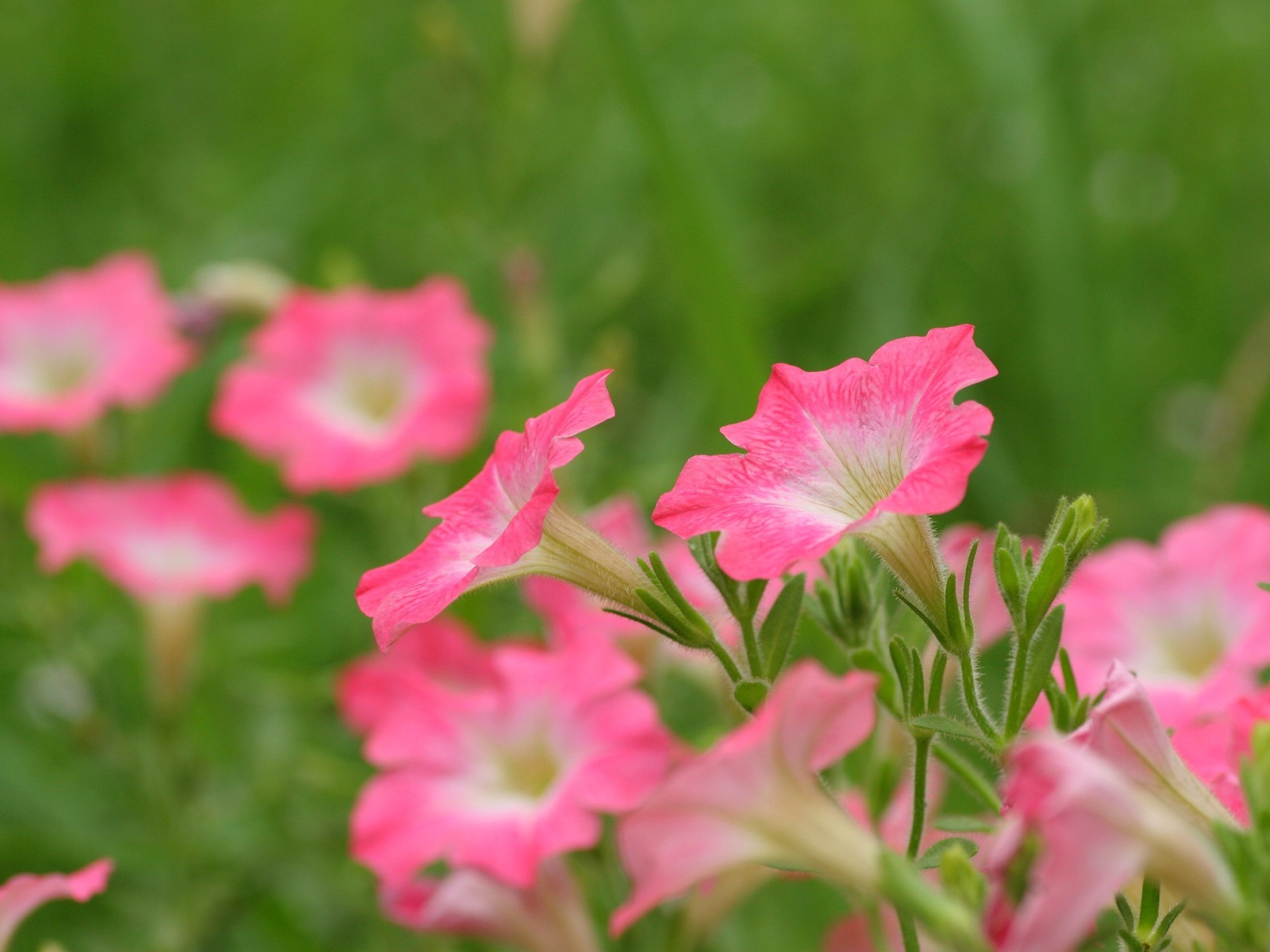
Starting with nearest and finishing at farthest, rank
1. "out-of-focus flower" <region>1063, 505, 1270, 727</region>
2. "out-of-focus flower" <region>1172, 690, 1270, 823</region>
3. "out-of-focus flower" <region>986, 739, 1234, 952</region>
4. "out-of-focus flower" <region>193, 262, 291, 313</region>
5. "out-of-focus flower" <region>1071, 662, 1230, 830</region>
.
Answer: "out-of-focus flower" <region>986, 739, 1234, 952</region> < "out-of-focus flower" <region>1071, 662, 1230, 830</region> < "out-of-focus flower" <region>1172, 690, 1270, 823</region> < "out-of-focus flower" <region>1063, 505, 1270, 727</region> < "out-of-focus flower" <region>193, 262, 291, 313</region>

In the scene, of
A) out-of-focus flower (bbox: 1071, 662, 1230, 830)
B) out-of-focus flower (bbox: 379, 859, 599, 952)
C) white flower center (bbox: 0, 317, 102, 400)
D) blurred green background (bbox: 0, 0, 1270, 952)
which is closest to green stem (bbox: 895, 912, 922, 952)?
out-of-focus flower (bbox: 1071, 662, 1230, 830)

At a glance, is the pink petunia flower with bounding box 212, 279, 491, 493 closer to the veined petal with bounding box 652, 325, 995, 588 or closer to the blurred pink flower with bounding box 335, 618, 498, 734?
the blurred pink flower with bounding box 335, 618, 498, 734

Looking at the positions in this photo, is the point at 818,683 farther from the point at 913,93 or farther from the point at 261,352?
the point at 913,93

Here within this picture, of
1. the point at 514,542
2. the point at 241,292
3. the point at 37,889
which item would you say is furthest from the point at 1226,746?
the point at 241,292

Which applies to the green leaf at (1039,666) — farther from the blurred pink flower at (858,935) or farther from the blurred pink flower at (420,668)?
the blurred pink flower at (420,668)

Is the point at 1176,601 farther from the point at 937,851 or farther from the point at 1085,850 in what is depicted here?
the point at 1085,850

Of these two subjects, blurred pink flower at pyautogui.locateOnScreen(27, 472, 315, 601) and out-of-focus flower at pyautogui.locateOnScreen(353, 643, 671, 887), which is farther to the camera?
blurred pink flower at pyautogui.locateOnScreen(27, 472, 315, 601)
